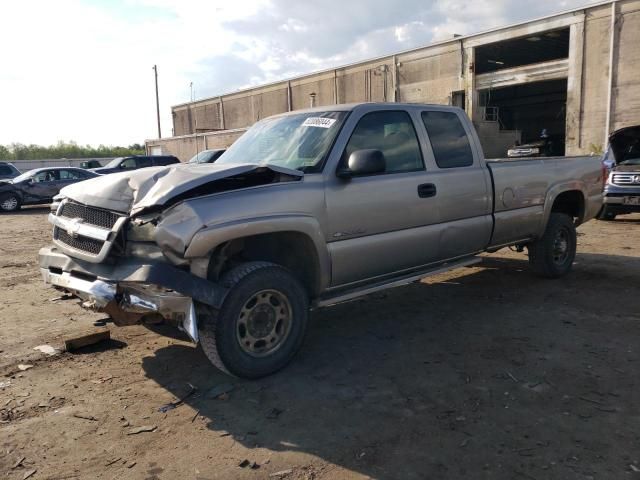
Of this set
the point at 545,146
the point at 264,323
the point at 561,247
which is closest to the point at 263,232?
the point at 264,323

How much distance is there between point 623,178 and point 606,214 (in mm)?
995

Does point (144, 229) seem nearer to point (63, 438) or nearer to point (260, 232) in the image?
point (260, 232)

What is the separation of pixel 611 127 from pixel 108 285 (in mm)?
24847

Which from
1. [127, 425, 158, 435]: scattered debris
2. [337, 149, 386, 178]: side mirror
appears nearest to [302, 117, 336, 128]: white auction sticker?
[337, 149, 386, 178]: side mirror

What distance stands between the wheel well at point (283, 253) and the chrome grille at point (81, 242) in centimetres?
92

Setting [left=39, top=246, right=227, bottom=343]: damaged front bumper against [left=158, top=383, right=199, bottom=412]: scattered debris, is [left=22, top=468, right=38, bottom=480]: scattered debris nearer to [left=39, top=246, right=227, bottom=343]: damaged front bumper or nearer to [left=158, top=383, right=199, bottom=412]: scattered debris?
[left=158, top=383, right=199, bottom=412]: scattered debris

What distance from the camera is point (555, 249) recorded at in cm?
657

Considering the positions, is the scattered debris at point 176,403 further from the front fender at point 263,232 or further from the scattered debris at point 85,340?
the scattered debris at point 85,340

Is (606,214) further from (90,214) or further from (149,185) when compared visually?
(90,214)

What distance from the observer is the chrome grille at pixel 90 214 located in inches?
146

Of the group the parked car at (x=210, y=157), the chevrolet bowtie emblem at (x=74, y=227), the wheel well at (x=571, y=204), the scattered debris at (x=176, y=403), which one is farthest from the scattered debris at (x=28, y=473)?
the wheel well at (x=571, y=204)

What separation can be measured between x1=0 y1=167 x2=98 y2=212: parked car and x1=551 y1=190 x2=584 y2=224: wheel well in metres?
16.9

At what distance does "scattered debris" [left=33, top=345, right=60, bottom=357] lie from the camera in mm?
4406

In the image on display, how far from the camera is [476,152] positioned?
5.42 m
